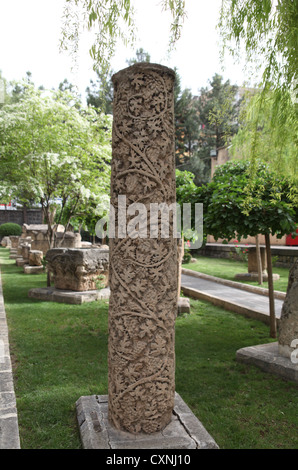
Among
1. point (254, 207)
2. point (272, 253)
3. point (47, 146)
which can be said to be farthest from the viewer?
point (272, 253)

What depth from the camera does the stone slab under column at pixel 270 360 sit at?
398 centimetres

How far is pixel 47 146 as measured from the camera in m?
8.96

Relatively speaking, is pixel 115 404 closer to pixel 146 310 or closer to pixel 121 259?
pixel 146 310

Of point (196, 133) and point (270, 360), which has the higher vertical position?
point (196, 133)

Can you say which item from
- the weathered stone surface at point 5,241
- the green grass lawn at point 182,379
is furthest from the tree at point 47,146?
the weathered stone surface at point 5,241

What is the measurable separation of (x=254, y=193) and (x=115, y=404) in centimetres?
343

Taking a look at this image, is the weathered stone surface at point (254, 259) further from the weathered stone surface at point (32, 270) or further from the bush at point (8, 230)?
the bush at point (8, 230)

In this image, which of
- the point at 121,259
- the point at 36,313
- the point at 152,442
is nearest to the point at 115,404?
the point at 152,442

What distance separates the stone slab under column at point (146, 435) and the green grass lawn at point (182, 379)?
0.20 metres

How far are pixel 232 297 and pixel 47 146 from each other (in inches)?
234

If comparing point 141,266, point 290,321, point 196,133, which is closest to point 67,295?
point 290,321

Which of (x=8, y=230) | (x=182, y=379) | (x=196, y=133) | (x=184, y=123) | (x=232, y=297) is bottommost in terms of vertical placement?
(x=182, y=379)

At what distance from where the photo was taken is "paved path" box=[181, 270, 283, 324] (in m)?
7.19

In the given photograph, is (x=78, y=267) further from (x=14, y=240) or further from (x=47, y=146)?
(x=14, y=240)
